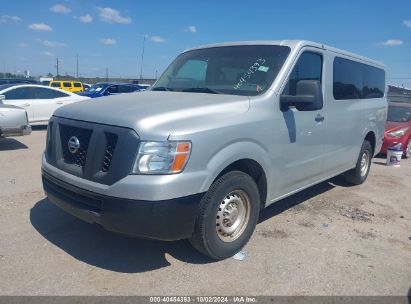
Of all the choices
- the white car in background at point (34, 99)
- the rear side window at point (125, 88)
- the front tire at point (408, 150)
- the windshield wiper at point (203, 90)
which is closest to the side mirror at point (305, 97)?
the windshield wiper at point (203, 90)

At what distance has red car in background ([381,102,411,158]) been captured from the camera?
10.1 m

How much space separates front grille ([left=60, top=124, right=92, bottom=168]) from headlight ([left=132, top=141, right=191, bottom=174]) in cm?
63

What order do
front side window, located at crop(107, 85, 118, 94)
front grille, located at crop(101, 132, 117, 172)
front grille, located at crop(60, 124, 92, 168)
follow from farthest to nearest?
1. front side window, located at crop(107, 85, 118, 94)
2. front grille, located at crop(60, 124, 92, 168)
3. front grille, located at crop(101, 132, 117, 172)

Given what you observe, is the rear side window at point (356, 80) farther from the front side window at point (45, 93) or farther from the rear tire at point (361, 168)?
the front side window at point (45, 93)

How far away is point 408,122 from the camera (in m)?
10.6

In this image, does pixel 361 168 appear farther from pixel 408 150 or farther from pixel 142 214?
pixel 142 214

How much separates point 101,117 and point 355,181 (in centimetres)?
507

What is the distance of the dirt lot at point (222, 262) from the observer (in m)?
3.31

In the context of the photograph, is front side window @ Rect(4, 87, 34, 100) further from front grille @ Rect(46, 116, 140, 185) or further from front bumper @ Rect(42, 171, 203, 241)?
front bumper @ Rect(42, 171, 203, 241)

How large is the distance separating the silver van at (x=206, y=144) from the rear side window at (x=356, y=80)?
4 cm

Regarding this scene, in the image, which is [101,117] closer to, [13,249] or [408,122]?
[13,249]

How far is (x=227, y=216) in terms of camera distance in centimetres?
377

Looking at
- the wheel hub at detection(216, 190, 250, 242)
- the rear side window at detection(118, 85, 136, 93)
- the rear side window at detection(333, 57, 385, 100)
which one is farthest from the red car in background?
the rear side window at detection(118, 85, 136, 93)

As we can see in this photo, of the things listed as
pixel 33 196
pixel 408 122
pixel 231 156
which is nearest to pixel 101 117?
pixel 231 156
